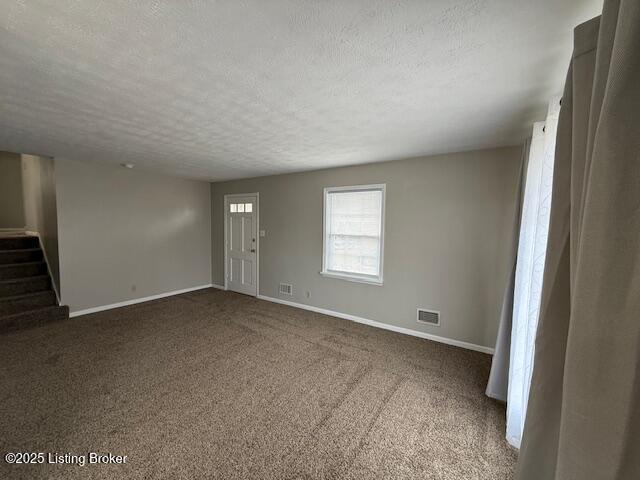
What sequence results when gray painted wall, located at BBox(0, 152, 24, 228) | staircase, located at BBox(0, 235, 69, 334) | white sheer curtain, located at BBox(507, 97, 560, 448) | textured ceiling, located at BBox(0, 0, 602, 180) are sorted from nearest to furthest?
textured ceiling, located at BBox(0, 0, 602, 180) → white sheer curtain, located at BBox(507, 97, 560, 448) → staircase, located at BBox(0, 235, 69, 334) → gray painted wall, located at BBox(0, 152, 24, 228)

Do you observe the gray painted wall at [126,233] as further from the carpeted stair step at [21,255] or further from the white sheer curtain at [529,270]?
the white sheer curtain at [529,270]

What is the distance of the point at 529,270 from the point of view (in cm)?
191

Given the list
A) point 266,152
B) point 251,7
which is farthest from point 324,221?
point 251,7

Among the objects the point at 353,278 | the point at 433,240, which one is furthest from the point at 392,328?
the point at 433,240

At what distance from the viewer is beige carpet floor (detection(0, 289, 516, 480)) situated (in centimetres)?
165

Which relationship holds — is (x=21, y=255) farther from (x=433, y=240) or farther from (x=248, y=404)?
(x=433, y=240)

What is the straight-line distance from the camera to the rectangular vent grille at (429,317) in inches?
133

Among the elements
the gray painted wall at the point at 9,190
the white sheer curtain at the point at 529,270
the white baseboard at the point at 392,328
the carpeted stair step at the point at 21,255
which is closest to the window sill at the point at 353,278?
the white baseboard at the point at 392,328

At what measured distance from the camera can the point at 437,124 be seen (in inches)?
90.0

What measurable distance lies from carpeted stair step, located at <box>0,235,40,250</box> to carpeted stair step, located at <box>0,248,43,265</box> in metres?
0.20

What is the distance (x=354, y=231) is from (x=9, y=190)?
7.38m

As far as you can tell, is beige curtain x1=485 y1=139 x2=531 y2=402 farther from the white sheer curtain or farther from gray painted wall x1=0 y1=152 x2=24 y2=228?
gray painted wall x1=0 y1=152 x2=24 y2=228

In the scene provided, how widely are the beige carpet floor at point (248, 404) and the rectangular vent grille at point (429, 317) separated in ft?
0.83

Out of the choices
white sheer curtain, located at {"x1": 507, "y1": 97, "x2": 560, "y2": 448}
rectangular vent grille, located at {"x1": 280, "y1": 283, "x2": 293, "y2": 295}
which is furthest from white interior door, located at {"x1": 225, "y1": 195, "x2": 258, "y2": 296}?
white sheer curtain, located at {"x1": 507, "y1": 97, "x2": 560, "y2": 448}
